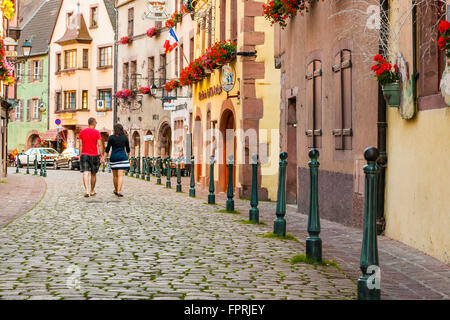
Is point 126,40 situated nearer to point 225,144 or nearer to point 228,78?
point 225,144

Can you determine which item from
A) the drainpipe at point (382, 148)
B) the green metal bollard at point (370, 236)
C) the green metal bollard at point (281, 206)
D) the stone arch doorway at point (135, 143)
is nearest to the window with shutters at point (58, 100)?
→ the stone arch doorway at point (135, 143)

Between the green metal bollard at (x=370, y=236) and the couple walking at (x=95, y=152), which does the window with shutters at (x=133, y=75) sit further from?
the green metal bollard at (x=370, y=236)

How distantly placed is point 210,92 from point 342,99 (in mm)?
13050

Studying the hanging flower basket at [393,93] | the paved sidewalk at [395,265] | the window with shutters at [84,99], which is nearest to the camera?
the paved sidewalk at [395,265]

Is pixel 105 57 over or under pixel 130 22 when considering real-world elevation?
under

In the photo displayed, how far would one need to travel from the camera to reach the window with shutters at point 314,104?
1375 cm

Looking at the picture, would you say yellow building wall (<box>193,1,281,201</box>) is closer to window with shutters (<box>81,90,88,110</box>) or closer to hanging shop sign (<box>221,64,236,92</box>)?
hanging shop sign (<box>221,64,236,92</box>)

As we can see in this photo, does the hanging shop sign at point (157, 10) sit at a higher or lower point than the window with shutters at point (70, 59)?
lower

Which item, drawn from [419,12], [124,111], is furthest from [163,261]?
[124,111]

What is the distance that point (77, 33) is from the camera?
52062mm

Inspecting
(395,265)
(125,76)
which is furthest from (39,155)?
(395,265)

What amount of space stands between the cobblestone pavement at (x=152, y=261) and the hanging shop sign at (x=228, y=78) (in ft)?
27.7

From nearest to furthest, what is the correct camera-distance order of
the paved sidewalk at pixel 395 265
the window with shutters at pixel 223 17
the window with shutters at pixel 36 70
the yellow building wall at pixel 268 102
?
the paved sidewalk at pixel 395 265, the yellow building wall at pixel 268 102, the window with shutters at pixel 223 17, the window with shutters at pixel 36 70

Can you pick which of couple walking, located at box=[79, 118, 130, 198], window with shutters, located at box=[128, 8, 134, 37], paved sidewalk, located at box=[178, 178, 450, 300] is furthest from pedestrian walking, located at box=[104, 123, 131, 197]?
window with shutters, located at box=[128, 8, 134, 37]
